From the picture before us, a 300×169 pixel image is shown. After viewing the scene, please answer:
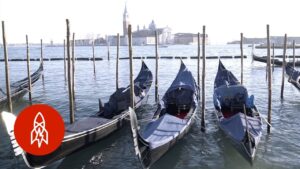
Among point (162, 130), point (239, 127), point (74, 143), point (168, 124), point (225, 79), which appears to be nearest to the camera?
point (74, 143)

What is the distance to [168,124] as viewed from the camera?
9891 millimetres

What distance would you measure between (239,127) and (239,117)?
1.92 feet

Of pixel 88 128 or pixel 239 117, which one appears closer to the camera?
pixel 88 128

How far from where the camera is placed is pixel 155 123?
32.9 ft

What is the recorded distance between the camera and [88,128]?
9.53 metres

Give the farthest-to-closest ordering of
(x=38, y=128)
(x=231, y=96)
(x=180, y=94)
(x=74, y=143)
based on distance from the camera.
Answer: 1. (x=180, y=94)
2. (x=231, y=96)
3. (x=74, y=143)
4. (x=38, y=128)

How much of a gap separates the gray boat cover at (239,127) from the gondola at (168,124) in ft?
4.28

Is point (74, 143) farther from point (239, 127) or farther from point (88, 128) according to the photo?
point (239, 127)

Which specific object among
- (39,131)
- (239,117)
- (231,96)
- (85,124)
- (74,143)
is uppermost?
(39,131)

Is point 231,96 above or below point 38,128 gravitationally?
below

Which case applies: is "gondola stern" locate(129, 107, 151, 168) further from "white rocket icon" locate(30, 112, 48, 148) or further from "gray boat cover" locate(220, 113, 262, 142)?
"white rocket icon" locate(30, 112, 48, 148)

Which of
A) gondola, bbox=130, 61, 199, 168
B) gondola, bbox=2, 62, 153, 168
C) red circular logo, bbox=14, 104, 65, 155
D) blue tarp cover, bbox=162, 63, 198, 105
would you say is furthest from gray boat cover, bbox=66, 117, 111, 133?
red circular logo, bbox=14, 104, 65, 155

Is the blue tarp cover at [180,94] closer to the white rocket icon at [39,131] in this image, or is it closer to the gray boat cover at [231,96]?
the gray boat cover at [231,96]

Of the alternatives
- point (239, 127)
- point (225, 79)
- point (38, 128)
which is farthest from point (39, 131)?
point (225, 79)
